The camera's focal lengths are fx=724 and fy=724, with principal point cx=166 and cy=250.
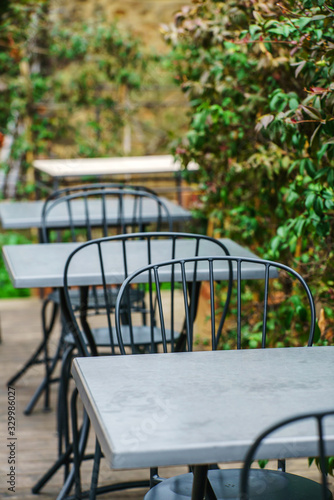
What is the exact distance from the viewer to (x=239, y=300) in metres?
1.80

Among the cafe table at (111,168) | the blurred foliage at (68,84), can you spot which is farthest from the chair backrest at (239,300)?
the blurred foliage at (68,84)

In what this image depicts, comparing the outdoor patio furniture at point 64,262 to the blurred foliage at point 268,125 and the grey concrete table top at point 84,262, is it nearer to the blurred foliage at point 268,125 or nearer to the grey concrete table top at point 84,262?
the grey concrete table top at point 84,262

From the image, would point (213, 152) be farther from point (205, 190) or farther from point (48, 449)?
point (48, 449)

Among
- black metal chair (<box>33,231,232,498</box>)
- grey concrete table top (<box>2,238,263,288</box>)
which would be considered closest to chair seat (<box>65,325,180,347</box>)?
black metal chair (<box>33,231,232,498</box>)

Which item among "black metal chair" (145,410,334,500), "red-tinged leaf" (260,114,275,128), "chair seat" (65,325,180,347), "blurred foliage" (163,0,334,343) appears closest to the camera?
"black metal chair" (145,410,334,500)

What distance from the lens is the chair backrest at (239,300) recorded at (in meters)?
1.78

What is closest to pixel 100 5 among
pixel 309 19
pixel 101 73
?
pixel 101 73

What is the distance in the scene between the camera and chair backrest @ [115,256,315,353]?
70.2 inches

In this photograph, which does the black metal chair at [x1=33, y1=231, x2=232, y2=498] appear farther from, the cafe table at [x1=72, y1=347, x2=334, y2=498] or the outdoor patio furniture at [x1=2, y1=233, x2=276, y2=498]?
the cafe table at [x1=72, y1=347, x2=334, y2=498]

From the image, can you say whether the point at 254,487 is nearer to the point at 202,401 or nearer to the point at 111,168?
the point at 202,401

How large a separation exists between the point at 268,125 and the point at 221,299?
2.17 metres

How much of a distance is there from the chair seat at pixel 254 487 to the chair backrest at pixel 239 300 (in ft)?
1.04

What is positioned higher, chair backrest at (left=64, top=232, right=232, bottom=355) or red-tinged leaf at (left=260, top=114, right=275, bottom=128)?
red-tinged leaf at (left=260, top=114, right=275, bottom=128)

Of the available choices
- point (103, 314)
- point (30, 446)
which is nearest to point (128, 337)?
point (103, 314)
